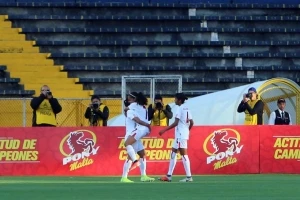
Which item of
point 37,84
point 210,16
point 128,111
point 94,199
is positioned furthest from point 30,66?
point 94,199

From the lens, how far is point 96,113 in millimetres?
26125

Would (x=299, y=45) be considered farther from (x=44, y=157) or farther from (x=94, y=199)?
(x=94, y=199)

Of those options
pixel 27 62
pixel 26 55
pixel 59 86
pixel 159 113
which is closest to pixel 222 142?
pixel 159 113

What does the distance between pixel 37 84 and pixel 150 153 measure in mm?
8573

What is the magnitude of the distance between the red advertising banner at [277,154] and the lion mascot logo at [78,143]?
13.2 ft

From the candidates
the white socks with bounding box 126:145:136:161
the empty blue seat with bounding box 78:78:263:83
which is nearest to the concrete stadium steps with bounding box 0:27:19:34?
the empty blue seat with bounding box 78:78:263:83

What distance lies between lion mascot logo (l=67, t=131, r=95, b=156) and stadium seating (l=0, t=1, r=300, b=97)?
7.98m

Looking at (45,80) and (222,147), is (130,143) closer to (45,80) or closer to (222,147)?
(222,147)

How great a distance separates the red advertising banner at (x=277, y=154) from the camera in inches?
987

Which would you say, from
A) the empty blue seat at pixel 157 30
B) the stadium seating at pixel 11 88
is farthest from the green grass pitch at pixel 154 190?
the empty blue seat at pixel 157 30

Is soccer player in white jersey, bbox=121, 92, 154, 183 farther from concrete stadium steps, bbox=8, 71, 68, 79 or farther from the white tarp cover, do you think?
concrete stadium steps, bbox=8, 71, 68, 79

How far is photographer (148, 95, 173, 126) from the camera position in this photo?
2595 cm

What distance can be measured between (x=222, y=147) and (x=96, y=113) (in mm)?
3261

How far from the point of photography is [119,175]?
80.7 ft
